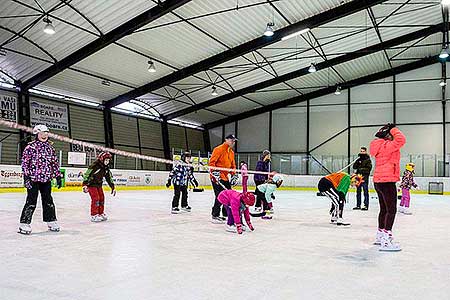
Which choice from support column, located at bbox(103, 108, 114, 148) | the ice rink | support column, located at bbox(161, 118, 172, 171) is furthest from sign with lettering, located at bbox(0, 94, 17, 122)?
the ice rink

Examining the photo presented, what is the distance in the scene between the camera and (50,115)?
23812 mm

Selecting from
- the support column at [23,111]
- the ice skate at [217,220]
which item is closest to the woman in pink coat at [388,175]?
the ice skate at [217,220]

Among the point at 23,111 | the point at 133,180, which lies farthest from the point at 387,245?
the point at 23,111

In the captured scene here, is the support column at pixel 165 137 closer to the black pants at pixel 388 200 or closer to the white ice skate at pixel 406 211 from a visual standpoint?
the white ice skate at pixel 406 211

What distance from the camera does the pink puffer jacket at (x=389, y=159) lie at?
5117mm

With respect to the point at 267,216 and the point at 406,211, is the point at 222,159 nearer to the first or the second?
the point at 267,216

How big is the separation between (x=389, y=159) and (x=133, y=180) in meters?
18.4

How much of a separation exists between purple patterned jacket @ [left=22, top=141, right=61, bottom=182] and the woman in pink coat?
4.31 m

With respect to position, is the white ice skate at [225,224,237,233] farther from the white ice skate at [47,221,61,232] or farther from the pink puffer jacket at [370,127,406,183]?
the white ice skate at [47,221,61,232]

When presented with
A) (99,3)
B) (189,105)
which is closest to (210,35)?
(99,3)

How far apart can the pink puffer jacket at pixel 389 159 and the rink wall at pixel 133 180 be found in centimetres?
1479

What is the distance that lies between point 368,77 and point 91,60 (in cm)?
1909

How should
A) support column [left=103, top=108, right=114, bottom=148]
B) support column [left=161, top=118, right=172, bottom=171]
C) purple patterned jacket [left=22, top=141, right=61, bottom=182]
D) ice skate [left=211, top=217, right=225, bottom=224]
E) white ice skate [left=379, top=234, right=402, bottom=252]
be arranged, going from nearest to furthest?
white ice skate [left=379, top=234, right=402, bottom=252]
purple patterned jacket [left=22, top=141, right=61, bottom=182]
ice skate [left=211, top=217, right=225, bottom=224]
support column [left=103, top=108, right=114, bottom=148]
support column [left=161, top=118, right=172, bottom=171]

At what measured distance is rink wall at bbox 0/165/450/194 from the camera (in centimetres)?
1684
